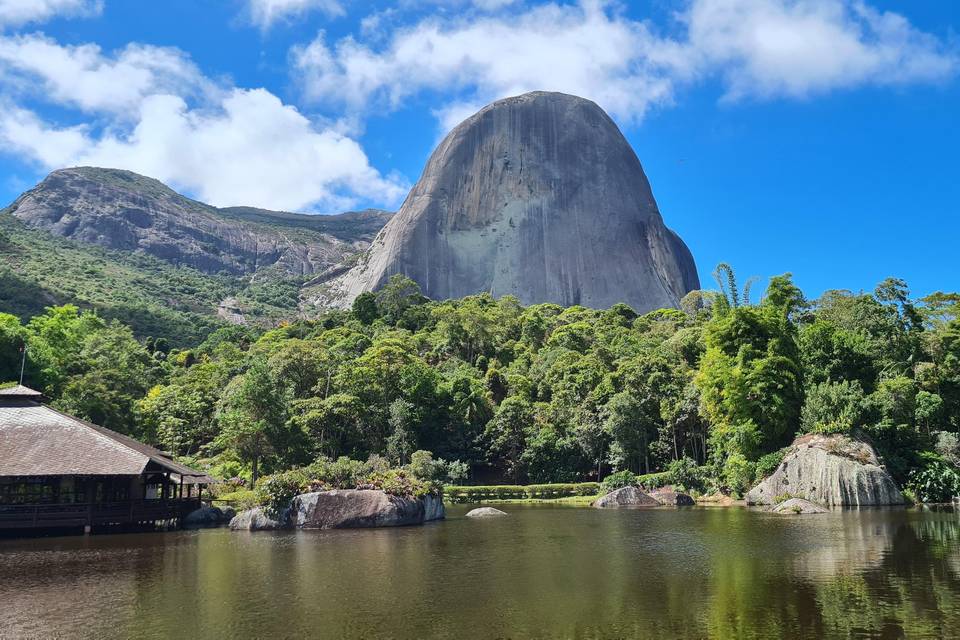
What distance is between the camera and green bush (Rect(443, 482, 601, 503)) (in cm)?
4669

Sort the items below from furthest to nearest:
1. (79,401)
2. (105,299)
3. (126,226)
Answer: (126,226), (105,299), (79,401)

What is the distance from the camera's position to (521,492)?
157 feet

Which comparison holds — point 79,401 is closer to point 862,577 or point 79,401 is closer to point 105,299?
point 862,577

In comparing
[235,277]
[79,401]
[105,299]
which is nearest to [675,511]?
[79,401]

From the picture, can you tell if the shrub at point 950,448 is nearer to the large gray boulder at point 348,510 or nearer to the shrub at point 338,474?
the large gray boulder at point 348,510

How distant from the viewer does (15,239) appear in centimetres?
12100

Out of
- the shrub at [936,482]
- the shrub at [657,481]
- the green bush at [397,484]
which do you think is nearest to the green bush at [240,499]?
the green bush at [397,484]

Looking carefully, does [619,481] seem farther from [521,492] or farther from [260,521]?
[260,521]

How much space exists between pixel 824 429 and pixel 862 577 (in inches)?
889

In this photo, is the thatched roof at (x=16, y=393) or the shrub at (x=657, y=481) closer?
the thatched roof at (x=16, y=393)

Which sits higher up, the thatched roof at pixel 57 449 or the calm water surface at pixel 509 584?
the thatched roof at pixel 57 449

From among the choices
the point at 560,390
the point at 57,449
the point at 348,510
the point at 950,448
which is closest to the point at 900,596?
the point at 348,510

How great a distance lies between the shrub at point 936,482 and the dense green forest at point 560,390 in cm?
9

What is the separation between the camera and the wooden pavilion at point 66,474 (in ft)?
89.7
